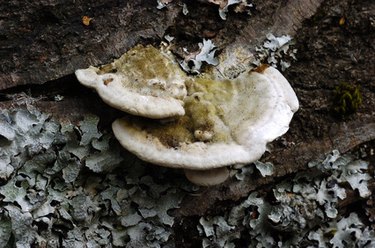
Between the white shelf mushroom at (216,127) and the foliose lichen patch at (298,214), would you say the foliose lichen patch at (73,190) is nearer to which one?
the white shelf mushroom at (216,127)

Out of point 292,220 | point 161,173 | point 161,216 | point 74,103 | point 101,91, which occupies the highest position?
point 101,91

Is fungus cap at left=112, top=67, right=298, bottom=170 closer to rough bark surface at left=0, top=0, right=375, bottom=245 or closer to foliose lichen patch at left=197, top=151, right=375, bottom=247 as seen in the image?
rough bark surface at left=0, top=0, right=375, bottom=245

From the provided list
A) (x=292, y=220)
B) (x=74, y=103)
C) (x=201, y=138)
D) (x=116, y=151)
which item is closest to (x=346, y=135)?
(x=292, y=220)

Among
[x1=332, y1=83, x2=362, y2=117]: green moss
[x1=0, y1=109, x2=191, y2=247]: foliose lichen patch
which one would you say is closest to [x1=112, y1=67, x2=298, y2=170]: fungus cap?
[x1=0, y1=109, x2=191, y2=247]: foliose lichen patch

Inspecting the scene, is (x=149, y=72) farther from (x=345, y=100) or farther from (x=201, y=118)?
(x=345, y=100)

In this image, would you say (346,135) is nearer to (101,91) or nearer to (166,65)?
(166,65)

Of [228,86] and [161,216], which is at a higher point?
[228,86]

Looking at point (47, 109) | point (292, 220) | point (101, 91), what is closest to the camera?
point (101, 91)
